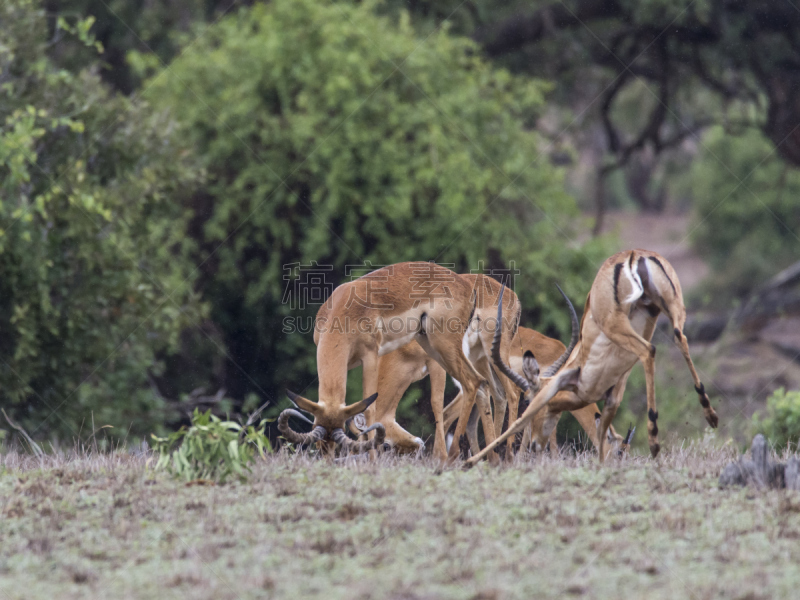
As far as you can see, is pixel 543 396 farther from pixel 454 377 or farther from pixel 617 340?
pixel 454 377

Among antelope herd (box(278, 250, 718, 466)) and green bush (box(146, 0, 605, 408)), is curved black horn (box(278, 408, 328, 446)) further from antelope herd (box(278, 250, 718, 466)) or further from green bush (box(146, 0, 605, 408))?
green bush (box(146, 0, 605, 408))

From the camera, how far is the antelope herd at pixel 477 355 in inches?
265

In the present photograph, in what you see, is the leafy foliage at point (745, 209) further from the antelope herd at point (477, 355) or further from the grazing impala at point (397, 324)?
the grazing impala at point (397, 324)

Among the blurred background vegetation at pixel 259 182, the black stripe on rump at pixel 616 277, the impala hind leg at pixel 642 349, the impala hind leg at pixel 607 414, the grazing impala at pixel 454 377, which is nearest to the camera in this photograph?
the impala hind leg at pixel 642 349

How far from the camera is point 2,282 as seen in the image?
10.5m

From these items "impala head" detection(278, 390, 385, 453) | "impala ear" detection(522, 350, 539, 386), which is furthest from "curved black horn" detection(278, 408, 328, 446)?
"impala ear" detection(522, 350, 539, 386)

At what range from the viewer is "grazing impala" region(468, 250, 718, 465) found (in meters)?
6.51

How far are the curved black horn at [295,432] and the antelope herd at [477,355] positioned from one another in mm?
13

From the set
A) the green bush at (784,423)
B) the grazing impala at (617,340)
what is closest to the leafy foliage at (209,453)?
the grazing impala at (617,340)

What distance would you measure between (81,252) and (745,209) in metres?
22.7

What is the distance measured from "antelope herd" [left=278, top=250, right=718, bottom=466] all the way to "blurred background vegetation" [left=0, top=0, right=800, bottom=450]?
9.95 feet

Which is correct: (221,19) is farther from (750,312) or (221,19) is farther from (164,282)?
(750,312)

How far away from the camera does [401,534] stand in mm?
4996

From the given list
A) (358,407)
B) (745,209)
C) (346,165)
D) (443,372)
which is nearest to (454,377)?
(443,372)
